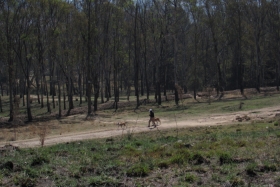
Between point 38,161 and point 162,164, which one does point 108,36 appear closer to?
point 38,161

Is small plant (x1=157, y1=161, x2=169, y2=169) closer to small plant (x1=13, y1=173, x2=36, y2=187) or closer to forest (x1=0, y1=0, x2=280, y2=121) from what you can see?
small plant (x1=13, y1=173, x2=36, y2=187)

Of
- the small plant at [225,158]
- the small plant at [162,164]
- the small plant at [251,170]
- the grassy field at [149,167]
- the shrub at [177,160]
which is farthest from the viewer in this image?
the shrub at [177,160]

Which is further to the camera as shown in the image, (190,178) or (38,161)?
(38,161)

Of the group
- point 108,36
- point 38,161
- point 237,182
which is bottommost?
point 237,182

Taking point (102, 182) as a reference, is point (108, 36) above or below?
above

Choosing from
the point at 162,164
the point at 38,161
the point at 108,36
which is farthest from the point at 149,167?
the point at 108,36

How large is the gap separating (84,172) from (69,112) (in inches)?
1445

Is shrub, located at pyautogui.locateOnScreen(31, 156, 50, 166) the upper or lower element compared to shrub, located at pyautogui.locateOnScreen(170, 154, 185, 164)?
upper

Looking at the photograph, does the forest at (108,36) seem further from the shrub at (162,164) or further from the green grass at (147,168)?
the shrub at (162,164)

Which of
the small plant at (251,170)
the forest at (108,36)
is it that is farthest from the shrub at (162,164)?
the forest at (108,36)

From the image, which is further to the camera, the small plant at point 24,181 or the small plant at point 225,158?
the small plant at point 225,158

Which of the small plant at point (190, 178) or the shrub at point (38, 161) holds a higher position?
the shrub at point (38, 161)

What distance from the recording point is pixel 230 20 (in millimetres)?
58906

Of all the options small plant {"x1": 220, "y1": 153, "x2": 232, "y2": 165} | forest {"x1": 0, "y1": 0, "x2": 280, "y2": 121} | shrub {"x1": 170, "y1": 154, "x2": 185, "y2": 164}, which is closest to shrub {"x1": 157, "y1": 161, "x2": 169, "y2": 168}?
shrub {"x1": 170, "y1": 154, "x2": 185, "y2": 164}
